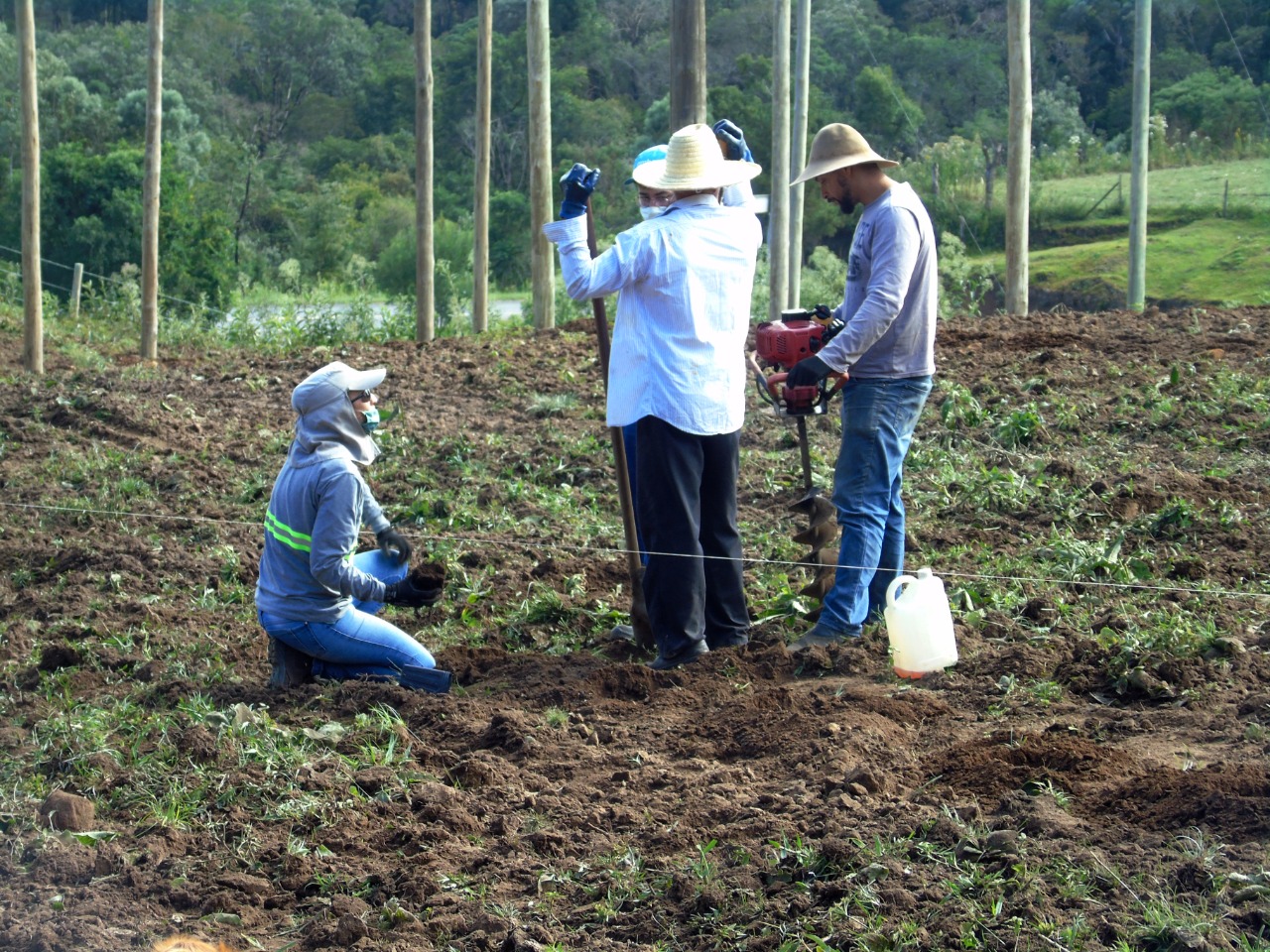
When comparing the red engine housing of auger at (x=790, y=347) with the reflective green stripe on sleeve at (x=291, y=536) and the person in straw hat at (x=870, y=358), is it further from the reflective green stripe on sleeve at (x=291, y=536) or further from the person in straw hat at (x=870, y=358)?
the reflective green stripe on sleeve at (x=291, y=536)

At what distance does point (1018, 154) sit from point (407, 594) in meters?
11.8

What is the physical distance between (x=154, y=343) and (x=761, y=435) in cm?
922

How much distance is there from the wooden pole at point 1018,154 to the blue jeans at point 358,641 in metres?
11.1

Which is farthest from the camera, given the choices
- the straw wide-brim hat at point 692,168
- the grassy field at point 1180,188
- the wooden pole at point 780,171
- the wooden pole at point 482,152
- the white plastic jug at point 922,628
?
the grassy field at point 1180,188

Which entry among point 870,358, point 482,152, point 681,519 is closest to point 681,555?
point 681,519

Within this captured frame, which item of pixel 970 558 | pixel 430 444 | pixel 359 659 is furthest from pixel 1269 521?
pixel 430 444

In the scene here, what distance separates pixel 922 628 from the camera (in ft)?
17.5

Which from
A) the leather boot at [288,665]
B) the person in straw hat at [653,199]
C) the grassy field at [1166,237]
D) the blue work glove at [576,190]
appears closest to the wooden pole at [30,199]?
the leather boot at [288,665]

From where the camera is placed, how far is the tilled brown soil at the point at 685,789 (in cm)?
365

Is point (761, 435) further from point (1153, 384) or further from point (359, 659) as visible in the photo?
point (359, 659)

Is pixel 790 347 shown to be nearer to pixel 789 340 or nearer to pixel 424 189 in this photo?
pixel 789 340

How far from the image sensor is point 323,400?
5582mm

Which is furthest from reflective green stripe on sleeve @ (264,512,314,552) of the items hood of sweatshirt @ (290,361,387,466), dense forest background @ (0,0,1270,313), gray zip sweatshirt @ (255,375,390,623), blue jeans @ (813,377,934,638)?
dense forest background @ (0,0,1270,313)

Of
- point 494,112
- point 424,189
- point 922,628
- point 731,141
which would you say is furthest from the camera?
point 494,112
